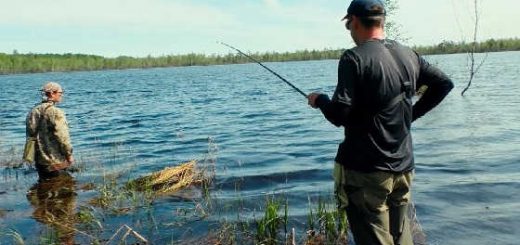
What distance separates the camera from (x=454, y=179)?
11.0 meters

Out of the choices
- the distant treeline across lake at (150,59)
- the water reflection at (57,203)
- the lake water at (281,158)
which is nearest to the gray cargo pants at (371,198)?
the lake water at (281,158)

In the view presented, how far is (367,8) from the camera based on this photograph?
4.20 m

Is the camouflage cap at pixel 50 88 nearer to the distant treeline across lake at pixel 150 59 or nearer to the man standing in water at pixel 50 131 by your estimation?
the man standing in water at pixel 50 131

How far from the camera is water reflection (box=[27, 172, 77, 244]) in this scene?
8.09 metres

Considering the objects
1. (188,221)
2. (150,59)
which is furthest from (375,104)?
(150,59)

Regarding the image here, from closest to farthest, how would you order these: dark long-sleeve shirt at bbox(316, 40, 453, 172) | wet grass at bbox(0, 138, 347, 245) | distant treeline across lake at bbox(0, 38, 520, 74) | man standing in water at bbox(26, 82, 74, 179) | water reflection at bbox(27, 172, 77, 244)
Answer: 1. dark long-sleeve shirt at bbox(316, 40, 453, 172)
2. wet grass at bbox(0, 138, 347, 245)
3. water reflection at bbox(27, 172, 77, 244)
4. man standing in water at bbox(26, 82, 74, 179)
5. distant treeline across lake at bbox(0, 38, 520, 74)

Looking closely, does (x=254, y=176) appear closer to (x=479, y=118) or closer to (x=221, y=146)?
(x=221, y=146)

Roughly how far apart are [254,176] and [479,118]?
11.2 m

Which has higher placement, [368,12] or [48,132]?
[368,12]

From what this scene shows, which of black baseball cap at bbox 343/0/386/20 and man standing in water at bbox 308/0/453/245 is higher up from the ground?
black baseball cap at bbox 343/0/386/20

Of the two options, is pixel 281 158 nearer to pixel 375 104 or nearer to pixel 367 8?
pixel 375 104

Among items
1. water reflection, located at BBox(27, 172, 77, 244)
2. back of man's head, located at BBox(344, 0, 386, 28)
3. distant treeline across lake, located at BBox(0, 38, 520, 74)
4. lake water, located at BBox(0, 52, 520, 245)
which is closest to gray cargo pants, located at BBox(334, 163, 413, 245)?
back of man's head, located at BBox(344, 0, 386, 28)

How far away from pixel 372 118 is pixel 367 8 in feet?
2.80

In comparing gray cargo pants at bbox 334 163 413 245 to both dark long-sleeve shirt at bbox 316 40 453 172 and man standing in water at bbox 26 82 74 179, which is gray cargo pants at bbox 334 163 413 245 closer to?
dark long-sleeve shirt at bbox 316 40 453 172
